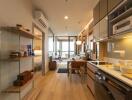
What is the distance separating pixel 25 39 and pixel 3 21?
1.31 m

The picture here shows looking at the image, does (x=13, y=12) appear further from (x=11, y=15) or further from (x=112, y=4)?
(x=112, y=4)

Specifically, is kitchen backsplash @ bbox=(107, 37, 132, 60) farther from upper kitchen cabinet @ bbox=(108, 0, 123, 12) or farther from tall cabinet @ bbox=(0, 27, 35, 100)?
tall cabinet @ bbox=(0, 27, 35, 100)

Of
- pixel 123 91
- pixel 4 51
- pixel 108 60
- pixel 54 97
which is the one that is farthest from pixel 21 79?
pixel 108 60

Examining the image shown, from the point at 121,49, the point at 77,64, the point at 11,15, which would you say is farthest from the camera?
the point at 77,64

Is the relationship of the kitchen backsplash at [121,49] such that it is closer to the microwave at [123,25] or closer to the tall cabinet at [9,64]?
the microwave at [123,25]

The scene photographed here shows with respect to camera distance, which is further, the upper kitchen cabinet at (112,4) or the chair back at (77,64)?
the chair back at (77,64)

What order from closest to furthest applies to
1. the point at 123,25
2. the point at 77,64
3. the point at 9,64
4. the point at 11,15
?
the point at 123,25, the point at 9,64, the point at 11,15, the point at 77,64

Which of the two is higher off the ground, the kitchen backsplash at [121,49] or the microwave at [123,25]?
the microwave at [123,25]

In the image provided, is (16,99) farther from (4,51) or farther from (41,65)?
(41,65)

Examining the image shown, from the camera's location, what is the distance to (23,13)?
376cm

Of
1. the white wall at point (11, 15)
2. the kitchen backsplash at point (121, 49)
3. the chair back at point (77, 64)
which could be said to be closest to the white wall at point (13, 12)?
the white wall at point (11, 15)

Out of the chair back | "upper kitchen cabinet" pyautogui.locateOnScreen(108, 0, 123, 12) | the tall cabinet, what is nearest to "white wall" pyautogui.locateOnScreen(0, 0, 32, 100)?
the tall cabinet

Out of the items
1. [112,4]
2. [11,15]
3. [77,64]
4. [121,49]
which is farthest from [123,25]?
[77,64]

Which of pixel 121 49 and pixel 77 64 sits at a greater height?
pixel 121 49
